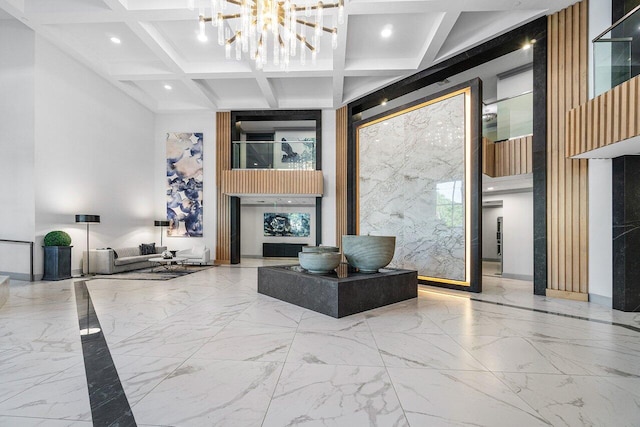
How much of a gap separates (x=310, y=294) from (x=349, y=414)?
2477 mm

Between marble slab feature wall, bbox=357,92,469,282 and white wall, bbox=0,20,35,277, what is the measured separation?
831 cm

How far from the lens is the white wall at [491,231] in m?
11.9

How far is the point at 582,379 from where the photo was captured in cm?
237

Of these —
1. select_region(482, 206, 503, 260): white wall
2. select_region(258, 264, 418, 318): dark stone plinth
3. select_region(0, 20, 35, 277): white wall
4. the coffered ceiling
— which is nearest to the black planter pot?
select_region(0, 20, 35, 277): white wall

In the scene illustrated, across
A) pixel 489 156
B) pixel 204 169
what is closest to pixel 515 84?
pixel 489 156

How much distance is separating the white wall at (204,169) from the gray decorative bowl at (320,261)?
7.29 meters

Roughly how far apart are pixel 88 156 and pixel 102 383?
27.6 ft

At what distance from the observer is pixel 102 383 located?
7.35 feet

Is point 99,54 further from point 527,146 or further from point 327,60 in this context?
point 527,146

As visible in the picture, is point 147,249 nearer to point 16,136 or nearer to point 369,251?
point 16,136

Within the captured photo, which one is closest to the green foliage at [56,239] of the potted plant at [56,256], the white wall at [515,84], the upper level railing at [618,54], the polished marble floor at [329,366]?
the potted plant at [56,256]

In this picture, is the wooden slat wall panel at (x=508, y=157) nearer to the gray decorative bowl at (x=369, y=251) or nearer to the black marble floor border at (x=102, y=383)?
the gray decorative bowl at (x=369, y=251)

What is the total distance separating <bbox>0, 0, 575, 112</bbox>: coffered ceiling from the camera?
589 cm

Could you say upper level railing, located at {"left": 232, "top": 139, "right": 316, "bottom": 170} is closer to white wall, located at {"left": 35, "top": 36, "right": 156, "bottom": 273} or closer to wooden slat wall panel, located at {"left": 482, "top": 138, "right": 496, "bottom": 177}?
white wall, located at {"left": 35, "top": 36, "right": 156, "bottom": 273}
